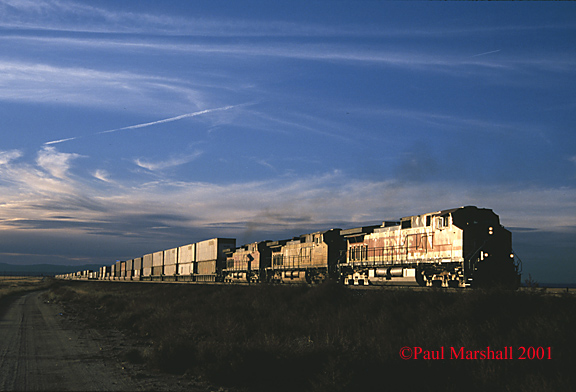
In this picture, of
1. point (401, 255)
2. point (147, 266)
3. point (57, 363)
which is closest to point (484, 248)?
point (401, 255)

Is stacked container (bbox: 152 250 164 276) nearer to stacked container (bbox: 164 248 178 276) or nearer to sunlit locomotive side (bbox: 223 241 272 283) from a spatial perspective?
stacked container (bbox: 164 248 178 276)

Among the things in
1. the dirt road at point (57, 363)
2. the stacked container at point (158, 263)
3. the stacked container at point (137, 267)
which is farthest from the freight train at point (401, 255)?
the stacked container at point (137, 267)

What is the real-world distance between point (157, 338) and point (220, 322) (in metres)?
3.11

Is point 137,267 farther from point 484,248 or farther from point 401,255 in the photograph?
point 484,248

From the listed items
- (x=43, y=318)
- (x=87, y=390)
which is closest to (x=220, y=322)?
(x=87, y=390)

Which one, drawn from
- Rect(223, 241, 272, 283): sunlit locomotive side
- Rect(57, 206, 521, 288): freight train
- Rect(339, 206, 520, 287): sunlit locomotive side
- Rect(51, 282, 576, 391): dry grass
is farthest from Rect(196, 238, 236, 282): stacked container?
Rect(51, 282, 576, 391): dry grass

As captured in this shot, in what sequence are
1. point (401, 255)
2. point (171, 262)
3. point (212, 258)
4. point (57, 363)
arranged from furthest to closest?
point (171, 262), point (212, 258), point (401, 255), point (57, 363)

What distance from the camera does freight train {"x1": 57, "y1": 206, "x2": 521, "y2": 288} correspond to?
1953 cm

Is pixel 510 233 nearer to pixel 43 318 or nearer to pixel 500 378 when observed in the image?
pixel 500 378

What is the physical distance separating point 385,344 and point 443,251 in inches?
323

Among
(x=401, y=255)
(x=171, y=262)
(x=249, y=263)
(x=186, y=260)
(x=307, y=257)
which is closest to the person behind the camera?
(x=401, y=255)

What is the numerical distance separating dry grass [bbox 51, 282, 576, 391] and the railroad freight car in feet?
27.9

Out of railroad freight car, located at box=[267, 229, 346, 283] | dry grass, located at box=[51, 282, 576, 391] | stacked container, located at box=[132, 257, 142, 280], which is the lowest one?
stacked container, located at box=[132, 257, 142, 280]

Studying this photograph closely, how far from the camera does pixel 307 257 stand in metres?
31.9
